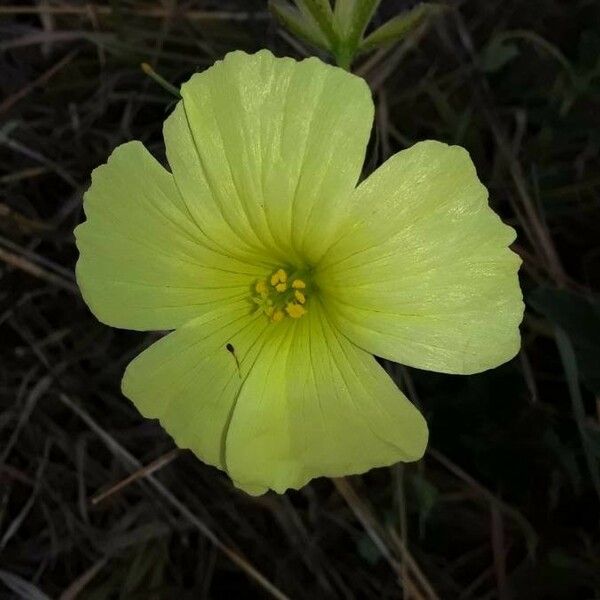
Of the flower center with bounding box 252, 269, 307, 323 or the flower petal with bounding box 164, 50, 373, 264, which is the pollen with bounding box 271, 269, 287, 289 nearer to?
the flower center with bounding box 252, 269, 307, 323

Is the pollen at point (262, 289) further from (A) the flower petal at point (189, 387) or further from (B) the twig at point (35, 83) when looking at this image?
(B) the twig at point (35, 83)

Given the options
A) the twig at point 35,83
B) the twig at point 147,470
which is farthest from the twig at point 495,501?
the twig at point 35,83

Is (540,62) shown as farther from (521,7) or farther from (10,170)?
(10,170)

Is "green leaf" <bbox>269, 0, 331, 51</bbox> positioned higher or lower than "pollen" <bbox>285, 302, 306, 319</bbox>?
higher

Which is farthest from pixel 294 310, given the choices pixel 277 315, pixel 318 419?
pixel 318 419

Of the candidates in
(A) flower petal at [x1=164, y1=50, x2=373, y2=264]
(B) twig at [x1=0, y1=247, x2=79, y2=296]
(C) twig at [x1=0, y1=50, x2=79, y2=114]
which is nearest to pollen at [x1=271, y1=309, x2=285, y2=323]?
(A) flower petal at [x1=164, y1=50, x2=373, y2=264]

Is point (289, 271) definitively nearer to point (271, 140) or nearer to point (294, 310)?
point (294, 310)

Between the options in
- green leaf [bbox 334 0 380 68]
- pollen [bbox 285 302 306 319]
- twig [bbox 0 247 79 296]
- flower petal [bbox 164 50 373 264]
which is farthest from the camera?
twig [bbox 0 247 79 296]

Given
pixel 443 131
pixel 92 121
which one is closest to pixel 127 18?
pixel 92 121
